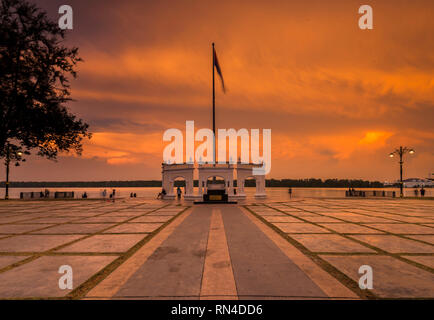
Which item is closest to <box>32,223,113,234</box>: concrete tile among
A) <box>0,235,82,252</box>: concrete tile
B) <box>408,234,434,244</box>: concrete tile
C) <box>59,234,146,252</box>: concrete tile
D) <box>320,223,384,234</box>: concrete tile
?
<box>0,235,82,252</box>: concrete tile

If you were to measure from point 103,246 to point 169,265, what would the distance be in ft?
10.9

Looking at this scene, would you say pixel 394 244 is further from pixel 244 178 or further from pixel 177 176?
pixel 177 176

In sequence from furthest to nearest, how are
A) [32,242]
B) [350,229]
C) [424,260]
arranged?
[350,229] → [32,242] → [424,260]

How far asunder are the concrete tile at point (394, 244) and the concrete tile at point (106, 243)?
891cm

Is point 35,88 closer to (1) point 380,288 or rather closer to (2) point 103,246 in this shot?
(2) point 103,246

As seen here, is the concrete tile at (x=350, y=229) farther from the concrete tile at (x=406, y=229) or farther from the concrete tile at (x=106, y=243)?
the concrete tile at (x=106, y=243)

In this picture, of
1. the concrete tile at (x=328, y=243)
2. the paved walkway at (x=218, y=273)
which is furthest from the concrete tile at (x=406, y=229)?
the paved walkway at (x=218, y=273)

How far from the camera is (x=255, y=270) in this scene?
5578mm

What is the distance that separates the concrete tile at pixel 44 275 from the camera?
4.49 metres

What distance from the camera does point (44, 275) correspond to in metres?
5.35

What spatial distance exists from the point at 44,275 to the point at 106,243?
2865 millimetres

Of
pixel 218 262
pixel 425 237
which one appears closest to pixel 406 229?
pixel 425 237
